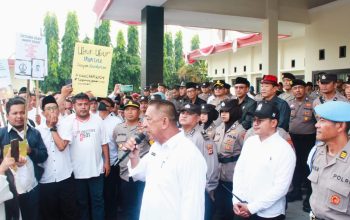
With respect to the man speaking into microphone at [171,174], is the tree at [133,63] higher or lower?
higher

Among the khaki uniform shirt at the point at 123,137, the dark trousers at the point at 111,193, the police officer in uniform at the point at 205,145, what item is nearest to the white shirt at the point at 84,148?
the khaki uniform shirt at the point at 123,137

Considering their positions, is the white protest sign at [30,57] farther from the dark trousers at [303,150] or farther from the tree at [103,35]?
the tree at [103,35]

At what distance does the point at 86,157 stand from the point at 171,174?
2465mm

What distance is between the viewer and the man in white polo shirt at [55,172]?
4180mm

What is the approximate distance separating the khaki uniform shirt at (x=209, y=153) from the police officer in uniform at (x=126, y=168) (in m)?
0.77

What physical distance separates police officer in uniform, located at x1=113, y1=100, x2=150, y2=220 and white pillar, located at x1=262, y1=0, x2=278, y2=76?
7.27 m

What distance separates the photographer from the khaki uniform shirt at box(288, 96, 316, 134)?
233 inches

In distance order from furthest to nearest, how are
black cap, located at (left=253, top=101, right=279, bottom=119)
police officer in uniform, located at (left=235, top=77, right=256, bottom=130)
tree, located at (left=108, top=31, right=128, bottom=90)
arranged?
tree, located at (left=108, top=31, right=128, bottom=90)
police officer in uniform, located at (left=235, top=77, right=256, bottom=130)
black cap, located at (left=253, top=101, right=279, bottom=119)

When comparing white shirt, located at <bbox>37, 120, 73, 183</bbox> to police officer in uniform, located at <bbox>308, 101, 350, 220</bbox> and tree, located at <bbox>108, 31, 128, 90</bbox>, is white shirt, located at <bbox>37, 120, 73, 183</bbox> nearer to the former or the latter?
police officer in uniform, located at <bbox>308, 101, 350, 220</bbox>

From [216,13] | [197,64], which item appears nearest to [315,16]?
[216,13]

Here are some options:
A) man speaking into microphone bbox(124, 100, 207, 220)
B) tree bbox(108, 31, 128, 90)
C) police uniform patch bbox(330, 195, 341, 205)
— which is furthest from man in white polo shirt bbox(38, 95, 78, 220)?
tree bbox(108, 31, 128, 90)

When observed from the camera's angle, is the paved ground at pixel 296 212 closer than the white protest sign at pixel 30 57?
No

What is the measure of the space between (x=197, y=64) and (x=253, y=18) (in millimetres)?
12987

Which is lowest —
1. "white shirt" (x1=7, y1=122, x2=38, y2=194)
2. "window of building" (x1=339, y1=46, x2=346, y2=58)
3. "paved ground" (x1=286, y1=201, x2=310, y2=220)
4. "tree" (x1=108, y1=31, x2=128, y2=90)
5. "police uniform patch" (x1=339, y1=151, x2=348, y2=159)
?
"paved ground" (x1=286, y1=201, x2=310, y2=220)
